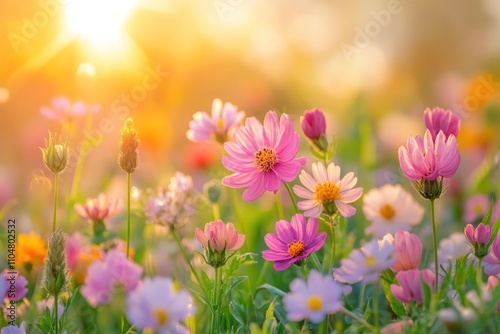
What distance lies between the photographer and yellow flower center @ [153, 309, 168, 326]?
1.62 feet

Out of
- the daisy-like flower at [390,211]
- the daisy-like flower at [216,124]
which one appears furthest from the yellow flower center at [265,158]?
the daisy-like flower at [390,211]

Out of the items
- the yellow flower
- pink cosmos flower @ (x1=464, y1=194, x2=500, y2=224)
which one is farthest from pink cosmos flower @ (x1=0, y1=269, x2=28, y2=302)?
pink cosmos flower @ (x1=464, y1=194, x2=500, y2=224)

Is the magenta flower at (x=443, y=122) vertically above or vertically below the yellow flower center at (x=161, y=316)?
above

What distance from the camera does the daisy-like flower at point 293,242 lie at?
68cm

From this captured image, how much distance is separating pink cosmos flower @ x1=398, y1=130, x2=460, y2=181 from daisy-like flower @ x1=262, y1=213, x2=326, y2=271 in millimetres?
108

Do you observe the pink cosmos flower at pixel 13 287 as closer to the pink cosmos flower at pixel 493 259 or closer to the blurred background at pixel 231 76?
the blurred background at pixel 231 76

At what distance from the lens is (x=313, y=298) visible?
1.79 ft

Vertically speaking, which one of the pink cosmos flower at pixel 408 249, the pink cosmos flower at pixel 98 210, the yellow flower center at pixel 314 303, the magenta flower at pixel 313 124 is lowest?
the yellow flower center at pixel 314 303

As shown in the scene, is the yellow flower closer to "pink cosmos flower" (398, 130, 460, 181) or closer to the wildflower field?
the wildflower field

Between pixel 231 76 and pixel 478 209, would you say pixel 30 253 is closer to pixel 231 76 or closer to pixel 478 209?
pixel 478 209

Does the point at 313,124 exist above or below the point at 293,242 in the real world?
above

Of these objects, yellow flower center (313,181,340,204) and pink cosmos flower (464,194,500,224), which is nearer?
yellow flower center (313,181,340,204)

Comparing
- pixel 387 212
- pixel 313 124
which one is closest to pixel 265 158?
pixel 313 124

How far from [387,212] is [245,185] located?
361 mm
